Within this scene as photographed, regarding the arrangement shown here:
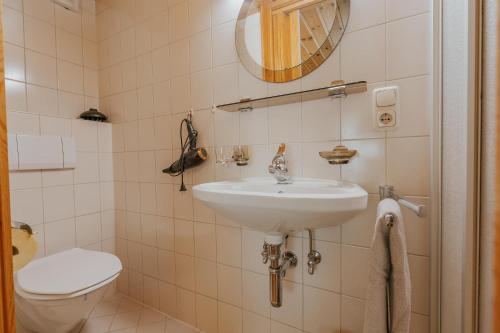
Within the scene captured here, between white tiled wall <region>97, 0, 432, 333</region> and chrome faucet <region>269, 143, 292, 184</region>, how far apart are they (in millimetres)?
64

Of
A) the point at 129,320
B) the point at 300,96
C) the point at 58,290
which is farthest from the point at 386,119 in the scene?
the point at 129,320

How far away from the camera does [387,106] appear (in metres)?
0.82

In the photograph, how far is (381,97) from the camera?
83 cm

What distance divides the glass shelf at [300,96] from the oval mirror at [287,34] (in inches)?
4.0

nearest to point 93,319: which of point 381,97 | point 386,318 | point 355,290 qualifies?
point 355,290

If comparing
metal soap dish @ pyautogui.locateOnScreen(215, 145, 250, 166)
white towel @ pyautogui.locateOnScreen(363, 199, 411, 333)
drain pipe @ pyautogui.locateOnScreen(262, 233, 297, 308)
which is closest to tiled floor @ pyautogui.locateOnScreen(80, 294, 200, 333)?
drain pipe @ pyautogui.locateOnScreen(262, 233, 297, 308)

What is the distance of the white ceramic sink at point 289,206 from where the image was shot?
611 millimetres

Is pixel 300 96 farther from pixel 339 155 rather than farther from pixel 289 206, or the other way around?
pixel 289 206

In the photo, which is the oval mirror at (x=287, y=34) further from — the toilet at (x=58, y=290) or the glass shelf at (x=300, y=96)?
the toilet at (x=58, y=290)

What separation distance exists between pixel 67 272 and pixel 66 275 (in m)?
0.04

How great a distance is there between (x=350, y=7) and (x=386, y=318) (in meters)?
1.01

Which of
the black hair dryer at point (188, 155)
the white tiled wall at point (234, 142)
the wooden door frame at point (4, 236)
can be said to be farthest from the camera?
the black hair dryer at point (188, 155)

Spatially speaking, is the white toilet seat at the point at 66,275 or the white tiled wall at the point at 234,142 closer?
the white tiled wall at the point at 234,142

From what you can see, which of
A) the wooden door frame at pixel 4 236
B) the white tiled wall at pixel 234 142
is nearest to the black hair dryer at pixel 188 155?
the white tiled wall at pixel 234 142
